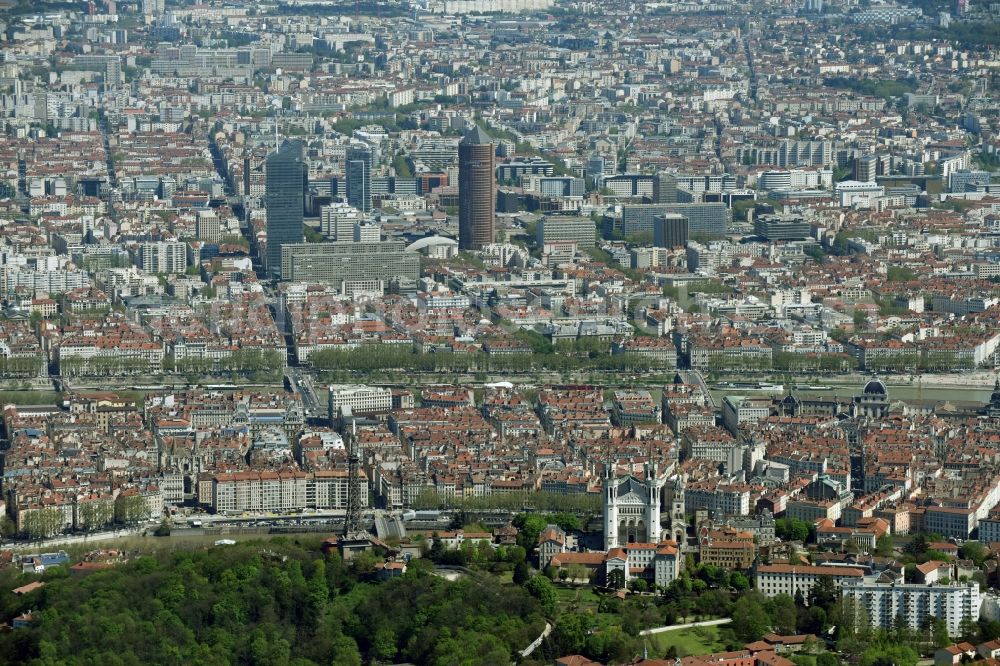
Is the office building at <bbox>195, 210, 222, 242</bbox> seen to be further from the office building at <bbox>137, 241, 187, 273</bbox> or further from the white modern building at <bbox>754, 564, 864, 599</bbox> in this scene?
the white modern building at <bbox>754, 564, 864, 599</bbox>

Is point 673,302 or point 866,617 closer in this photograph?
point 866,617

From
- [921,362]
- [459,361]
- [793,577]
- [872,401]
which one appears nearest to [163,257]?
[459,361]

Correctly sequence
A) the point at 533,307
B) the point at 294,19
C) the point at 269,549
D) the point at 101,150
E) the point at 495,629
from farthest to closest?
the point at 294,19, the point at 101,150, the point at 533,307, the point at 269,549, the point at 495,629

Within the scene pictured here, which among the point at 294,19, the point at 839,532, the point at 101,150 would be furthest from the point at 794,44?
the point at 839,532

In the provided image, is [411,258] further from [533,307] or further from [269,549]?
[269,549]


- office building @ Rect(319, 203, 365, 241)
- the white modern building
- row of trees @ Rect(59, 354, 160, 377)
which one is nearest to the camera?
the white modern building

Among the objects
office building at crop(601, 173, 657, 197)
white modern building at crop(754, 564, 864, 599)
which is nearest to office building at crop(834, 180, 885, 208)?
office building at crop(601, 173, 657, 197)

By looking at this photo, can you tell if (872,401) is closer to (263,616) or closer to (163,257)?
(263,616)
